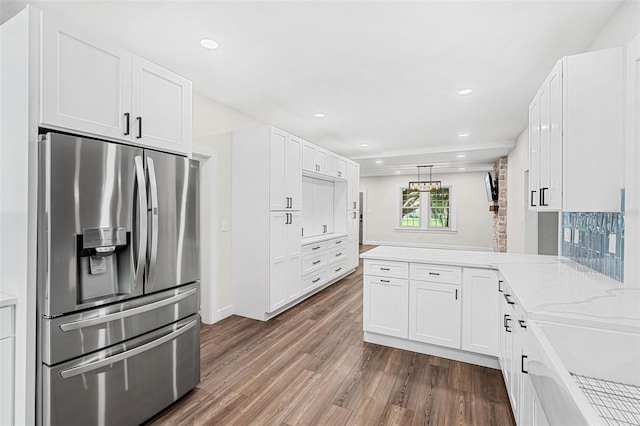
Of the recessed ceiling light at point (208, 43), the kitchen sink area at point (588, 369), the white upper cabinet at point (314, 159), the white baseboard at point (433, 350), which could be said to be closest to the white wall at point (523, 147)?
the kitchen sink area at point (588, 369)

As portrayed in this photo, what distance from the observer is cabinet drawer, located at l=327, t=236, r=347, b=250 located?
5.37 meters

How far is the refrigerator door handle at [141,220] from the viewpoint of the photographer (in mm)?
1867

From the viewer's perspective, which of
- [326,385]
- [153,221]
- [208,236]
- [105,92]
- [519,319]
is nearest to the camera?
[519,319]

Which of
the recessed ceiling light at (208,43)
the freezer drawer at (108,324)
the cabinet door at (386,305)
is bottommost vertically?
the cabinet door at (386,305)

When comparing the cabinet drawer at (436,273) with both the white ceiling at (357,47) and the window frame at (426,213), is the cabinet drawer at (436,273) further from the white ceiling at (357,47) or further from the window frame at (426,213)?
the window frame at (426,213)

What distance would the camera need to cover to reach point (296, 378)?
252 centimetres

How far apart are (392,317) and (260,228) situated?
182cm

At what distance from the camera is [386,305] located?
3037mm

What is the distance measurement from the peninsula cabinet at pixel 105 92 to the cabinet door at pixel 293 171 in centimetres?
189

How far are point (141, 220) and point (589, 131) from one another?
8.85ft

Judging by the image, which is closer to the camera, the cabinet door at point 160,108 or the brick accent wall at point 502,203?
the cabinet door at point 160,108

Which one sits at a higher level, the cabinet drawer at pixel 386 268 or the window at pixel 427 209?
the window at pixel 427 209

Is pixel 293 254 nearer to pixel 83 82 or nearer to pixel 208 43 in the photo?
pixel 208 43

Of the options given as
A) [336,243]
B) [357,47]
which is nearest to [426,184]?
[336,243]
